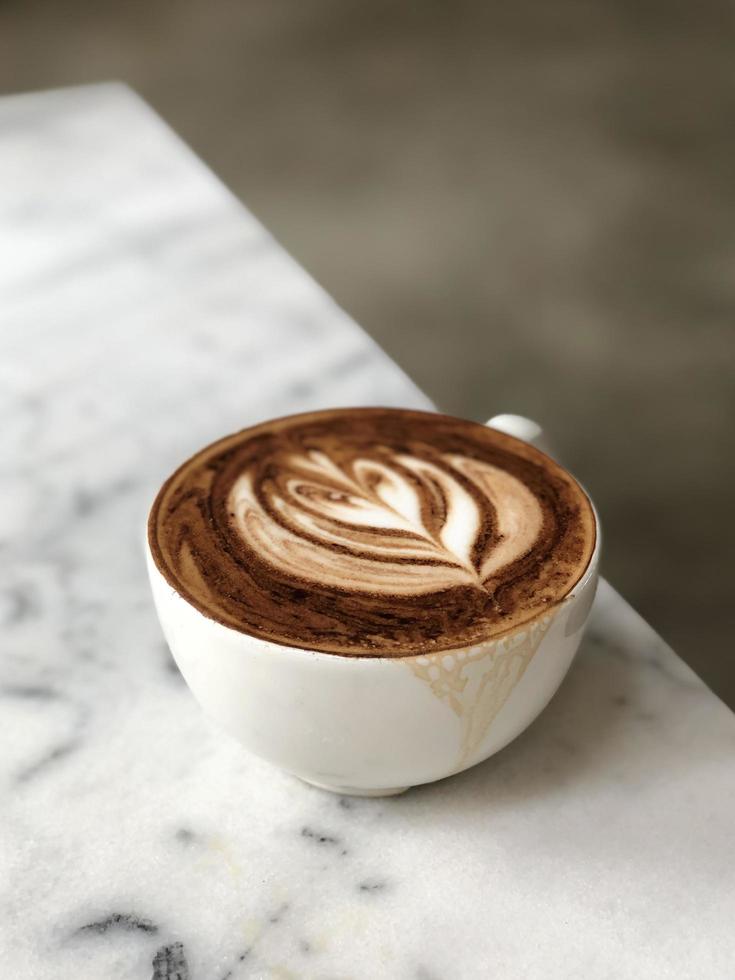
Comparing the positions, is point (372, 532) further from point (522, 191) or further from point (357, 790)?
point (522, 191)

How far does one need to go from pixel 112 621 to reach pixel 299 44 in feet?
9.84

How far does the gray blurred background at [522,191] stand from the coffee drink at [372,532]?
38.5 inches

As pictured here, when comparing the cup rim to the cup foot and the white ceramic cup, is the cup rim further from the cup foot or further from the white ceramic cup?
the cup foot

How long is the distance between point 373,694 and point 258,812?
121 millimetres

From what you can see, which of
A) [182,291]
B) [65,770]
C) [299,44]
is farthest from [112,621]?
[299,44]

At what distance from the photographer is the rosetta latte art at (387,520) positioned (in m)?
0.59

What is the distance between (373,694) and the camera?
0.52 m

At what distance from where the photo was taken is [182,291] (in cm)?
106

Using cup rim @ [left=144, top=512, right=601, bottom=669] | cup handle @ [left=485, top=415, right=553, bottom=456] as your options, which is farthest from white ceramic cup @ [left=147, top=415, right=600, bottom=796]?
cup handle @ [left=485, top=415, right=553, bottom=456]

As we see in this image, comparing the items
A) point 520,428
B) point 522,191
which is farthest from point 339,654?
point 522,191

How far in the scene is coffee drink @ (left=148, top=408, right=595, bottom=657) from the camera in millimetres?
549

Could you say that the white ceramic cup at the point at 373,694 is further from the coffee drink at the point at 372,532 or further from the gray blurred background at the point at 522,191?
the gray blurred background at the point at 522,191

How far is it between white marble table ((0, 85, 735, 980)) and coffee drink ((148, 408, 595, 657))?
0.11 meters

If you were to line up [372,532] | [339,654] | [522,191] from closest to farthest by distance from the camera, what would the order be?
1. [339,654]
2. [372,532]
3. [522,191]
